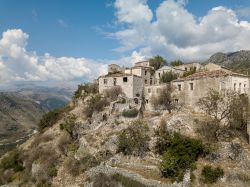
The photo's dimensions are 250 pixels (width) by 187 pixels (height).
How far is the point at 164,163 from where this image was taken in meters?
38.2

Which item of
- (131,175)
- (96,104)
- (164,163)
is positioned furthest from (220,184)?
(96,104)

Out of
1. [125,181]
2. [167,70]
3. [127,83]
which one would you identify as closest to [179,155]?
[125,181]

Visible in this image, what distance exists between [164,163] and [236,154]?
9397 millimetres

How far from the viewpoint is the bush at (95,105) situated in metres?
56.7

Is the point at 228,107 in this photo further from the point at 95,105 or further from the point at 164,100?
the point at 95,105

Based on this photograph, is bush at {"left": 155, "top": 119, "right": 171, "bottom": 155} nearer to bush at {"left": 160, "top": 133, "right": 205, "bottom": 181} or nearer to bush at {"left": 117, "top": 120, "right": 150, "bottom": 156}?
bush at {"left": 160, "top": 133, "right": 205, "bottom": 181}

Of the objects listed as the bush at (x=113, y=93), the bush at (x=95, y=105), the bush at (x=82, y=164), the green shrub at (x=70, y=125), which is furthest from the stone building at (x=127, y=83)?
the bush at (x=82, y=164)

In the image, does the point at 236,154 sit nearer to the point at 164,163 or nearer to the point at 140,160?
the point at 164,163

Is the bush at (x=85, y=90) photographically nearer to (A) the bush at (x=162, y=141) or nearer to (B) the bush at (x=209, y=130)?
(A) the bush at (x=162, y=141)

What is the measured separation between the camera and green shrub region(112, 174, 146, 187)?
37.6 meters

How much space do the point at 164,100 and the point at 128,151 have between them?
517 inches

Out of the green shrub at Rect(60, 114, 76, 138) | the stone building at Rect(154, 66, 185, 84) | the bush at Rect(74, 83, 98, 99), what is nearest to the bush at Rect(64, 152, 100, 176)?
the green shrub at Rect(60, 114, 76, 138)

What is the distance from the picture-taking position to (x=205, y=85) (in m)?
48.3

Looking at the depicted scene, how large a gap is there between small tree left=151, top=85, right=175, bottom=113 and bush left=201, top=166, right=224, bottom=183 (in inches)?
676
